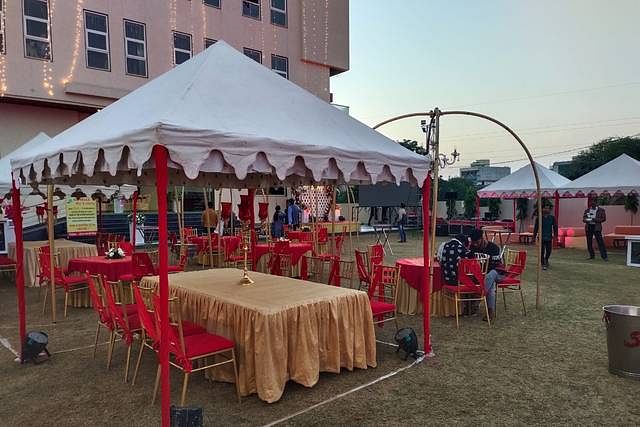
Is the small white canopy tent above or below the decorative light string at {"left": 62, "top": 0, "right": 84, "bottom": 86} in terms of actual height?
below

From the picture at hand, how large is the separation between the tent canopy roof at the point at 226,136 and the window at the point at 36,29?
11679 mm

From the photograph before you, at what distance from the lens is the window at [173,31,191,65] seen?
55.9 feet

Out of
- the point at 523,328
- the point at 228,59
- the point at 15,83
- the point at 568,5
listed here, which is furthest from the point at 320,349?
the point at 15,83

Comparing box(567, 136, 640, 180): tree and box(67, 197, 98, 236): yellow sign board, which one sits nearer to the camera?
box(67, 197, 98, 236): yellow sign board

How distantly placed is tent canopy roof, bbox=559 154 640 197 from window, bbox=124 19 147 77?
50.2ft

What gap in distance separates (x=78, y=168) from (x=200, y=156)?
1374 millimetres

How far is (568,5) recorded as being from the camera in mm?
11578

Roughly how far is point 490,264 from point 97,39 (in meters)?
14.7

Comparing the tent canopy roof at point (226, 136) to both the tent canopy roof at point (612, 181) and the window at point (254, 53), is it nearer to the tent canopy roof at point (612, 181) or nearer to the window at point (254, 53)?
the tent canopy roof at point (612, 181)

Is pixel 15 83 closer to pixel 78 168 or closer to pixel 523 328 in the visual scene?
pixel 78 168

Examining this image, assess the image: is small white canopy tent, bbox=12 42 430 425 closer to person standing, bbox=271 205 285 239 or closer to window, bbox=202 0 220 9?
person standing, bbox=271 205 285 239

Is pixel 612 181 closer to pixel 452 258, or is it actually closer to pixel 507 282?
pixel 507 282

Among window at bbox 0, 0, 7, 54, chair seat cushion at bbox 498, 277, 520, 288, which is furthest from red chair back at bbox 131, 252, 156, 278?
window at bbox 0, 0, 7, 54

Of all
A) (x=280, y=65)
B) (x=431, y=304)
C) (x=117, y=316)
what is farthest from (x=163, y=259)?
(x=280, y=65)
